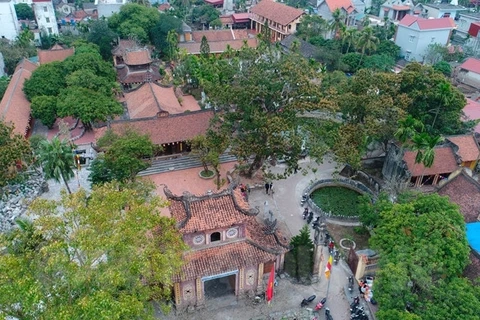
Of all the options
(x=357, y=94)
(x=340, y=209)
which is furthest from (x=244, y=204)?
(x=357, y=94)

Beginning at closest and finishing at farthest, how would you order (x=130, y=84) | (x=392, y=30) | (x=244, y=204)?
(x=244, y=204) < (x=130, y=84) < (x=392, y=30)

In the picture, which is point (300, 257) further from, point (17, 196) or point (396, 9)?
point (396, 9)

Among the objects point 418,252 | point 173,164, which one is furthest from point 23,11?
point 418,252

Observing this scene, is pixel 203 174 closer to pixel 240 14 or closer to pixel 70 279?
pixel 70 279

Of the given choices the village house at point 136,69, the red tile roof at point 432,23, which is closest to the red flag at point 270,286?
the village house at point 136,69

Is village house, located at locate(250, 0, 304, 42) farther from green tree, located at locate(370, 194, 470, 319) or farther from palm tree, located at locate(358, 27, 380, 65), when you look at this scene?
green tree, located at locate(370, 194, 470, 319)
